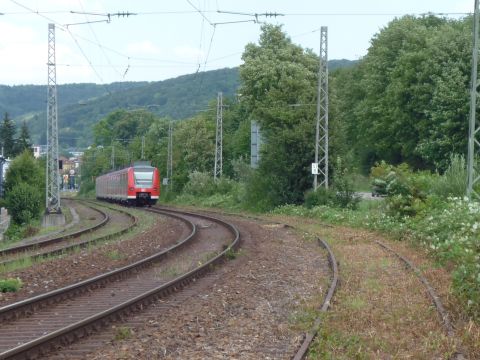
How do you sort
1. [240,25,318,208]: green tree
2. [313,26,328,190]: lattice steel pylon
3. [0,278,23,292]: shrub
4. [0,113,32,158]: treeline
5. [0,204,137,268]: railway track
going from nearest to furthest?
[0,278,23,292]: shrub
[0,204,137,268]: railway track
[313,26,328,190]: lattice steel pylon
[240,25,318,208]: green tree
[0,113,32,158]: treeline

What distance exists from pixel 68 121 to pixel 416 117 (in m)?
150

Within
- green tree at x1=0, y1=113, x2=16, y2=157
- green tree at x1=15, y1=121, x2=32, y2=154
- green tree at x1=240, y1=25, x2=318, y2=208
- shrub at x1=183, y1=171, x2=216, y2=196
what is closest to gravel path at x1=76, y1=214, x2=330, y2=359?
green tree at x1=240, y1=25, x2=318, y2=208

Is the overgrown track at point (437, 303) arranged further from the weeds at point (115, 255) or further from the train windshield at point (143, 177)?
the train windshield at point (143, 177)

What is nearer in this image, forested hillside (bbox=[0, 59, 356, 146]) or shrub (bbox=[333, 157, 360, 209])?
shrub (bbox=[333, 157, 360, 209])

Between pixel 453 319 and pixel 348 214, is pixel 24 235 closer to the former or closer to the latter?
pixel 348 214

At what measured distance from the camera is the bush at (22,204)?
151 feet

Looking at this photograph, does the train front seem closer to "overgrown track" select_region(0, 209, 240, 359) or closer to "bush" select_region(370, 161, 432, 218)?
"bush" select_region(370, 161, 432, 218)

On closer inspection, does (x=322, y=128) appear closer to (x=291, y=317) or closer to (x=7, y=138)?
(x=291, y=317)

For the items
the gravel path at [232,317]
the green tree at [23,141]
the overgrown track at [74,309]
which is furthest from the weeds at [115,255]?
the green tree at [23,141]

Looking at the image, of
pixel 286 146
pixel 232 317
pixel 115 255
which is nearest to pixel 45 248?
pixel 115 255

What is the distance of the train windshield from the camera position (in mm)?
53219

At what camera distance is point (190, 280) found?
14.4 metres

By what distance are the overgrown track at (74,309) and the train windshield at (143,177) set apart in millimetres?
37158

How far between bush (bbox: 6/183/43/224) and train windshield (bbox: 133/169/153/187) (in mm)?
8271
